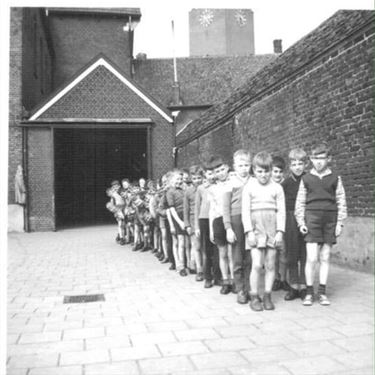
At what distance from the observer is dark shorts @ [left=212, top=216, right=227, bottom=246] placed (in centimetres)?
654

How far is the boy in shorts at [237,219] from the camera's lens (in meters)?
6.02

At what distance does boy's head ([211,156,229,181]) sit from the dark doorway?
20.7 m

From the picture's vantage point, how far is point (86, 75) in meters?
21.4

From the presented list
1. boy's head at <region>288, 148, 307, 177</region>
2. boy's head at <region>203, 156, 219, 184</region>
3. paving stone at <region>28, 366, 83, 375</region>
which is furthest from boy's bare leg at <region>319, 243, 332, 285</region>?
paving stone at <region>28, 366, 83, 375</region>

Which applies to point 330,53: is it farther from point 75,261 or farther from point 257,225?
point 75,261

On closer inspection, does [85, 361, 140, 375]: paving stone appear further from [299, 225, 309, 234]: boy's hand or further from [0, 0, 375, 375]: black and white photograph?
[299, 225, 309, 234]: boy's hand

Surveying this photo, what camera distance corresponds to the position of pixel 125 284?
292 inches

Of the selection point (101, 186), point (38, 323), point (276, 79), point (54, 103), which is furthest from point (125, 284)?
point (101, 186)

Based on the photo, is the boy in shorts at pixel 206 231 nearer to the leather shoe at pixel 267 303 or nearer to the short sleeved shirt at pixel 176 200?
the short sleeved shirt at pixel 176 200

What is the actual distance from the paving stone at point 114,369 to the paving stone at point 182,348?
34 cm

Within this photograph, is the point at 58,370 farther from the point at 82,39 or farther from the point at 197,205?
the point at 82,39

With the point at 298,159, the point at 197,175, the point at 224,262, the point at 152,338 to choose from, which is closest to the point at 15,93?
the point at 197,175

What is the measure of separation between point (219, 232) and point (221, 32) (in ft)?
173

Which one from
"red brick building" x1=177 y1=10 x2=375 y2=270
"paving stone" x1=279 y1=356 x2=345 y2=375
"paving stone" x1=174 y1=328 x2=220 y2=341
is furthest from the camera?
"red brick building" x1=177 y1=10 x2=375 y2=270
